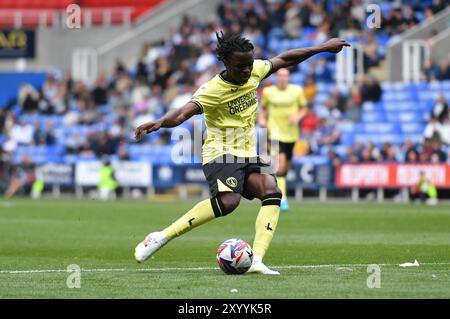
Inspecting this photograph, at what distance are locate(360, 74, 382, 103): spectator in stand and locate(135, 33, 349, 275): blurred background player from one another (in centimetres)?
2122

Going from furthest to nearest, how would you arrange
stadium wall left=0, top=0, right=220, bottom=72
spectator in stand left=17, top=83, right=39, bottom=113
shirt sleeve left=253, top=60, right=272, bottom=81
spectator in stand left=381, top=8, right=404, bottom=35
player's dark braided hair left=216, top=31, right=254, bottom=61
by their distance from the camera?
stadium wall left=0, top=0, right=220, bottom=72
spectator in stand left=17, top=83, right=39, bottom=113
spectator in stand left=381, top=8, right=404, bottom=35
shirt sleeve left=253, top=60, right=272, bottom=81
player's dark braided hair left=216, top=31, right=254, bottom=61

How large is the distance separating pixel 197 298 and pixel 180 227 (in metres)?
2.43

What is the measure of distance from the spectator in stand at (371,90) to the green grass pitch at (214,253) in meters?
9.28

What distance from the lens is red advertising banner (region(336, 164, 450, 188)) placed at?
28062 mm

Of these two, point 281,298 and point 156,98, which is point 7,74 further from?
point 281,298

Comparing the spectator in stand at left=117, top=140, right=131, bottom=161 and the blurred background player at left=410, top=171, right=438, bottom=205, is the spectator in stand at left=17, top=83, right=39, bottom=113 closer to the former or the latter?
the spectator in stand at left=117, top=140, right=131, bottom=161

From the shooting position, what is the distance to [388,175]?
95.2 feet

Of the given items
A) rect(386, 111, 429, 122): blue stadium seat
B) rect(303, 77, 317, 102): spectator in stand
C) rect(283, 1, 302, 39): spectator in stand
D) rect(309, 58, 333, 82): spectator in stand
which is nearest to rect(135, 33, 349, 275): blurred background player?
rect(386, 111, 429, 122): blue stadium seat

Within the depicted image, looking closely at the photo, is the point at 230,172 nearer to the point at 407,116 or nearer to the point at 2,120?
the point at 407,116

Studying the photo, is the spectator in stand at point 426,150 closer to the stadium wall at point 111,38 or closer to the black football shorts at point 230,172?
the stadium wall at point 111,38

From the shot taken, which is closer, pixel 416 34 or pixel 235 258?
pixel 235 258

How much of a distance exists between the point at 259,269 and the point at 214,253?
9.43 feet

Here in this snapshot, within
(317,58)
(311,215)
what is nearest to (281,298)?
(311,215)

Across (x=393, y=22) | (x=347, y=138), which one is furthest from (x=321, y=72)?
(x=347, y=138)
